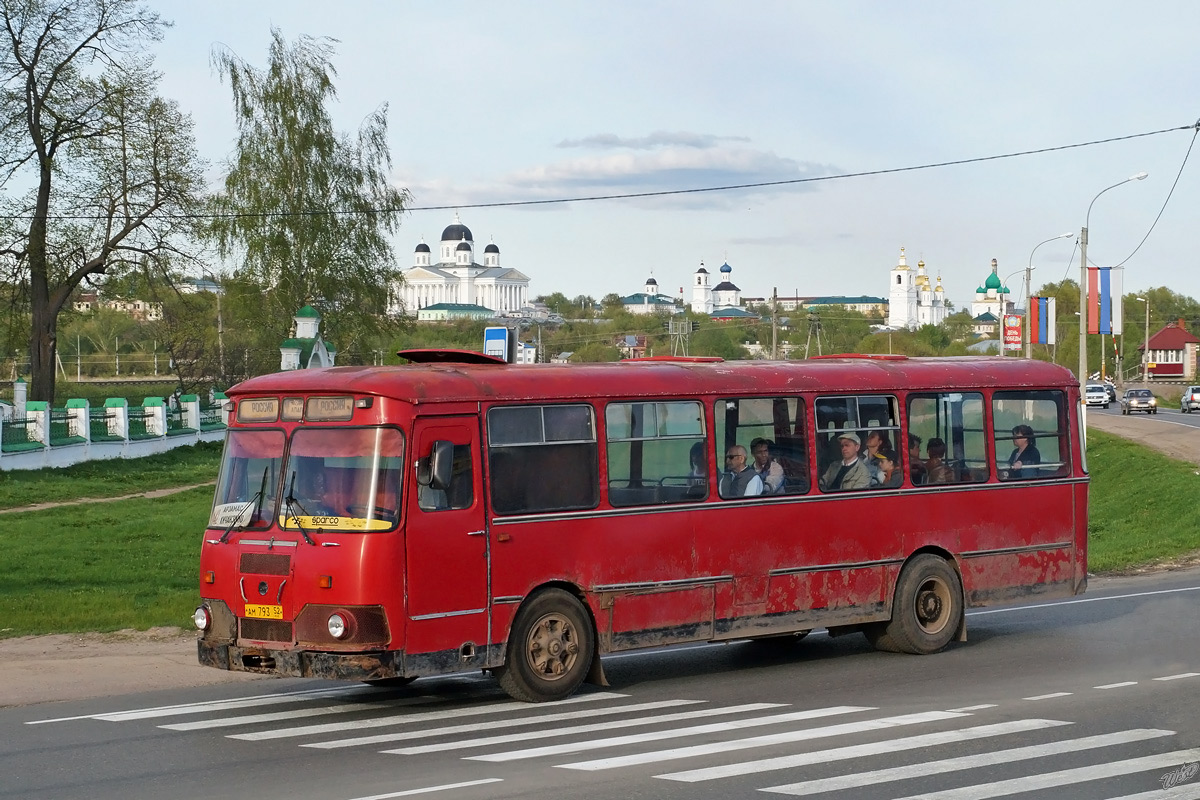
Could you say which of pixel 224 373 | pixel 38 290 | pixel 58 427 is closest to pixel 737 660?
pixel 58 427

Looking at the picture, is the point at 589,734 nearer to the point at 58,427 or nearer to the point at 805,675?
the point at 805,675

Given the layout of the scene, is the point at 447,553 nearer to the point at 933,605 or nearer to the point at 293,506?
the point at 293,506

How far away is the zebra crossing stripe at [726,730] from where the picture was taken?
29.2 ft

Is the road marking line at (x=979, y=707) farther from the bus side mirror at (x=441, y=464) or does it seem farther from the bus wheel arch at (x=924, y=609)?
the bus side mirror at (x=441, y=464)

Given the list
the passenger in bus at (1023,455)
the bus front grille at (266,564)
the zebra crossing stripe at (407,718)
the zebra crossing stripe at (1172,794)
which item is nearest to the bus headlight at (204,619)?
the bus front grille at (266,564)

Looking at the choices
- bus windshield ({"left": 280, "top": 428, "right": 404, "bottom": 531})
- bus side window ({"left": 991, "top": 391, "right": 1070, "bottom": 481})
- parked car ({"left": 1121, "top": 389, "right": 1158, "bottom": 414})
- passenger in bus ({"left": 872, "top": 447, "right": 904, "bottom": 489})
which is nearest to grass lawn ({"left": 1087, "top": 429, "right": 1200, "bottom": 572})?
bus side window ({"left": 991, "top": 391, "right": 1070, "bottom": 481})

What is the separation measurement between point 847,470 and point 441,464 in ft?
13.8

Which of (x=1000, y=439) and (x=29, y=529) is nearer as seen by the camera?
(x=1000, y=439)

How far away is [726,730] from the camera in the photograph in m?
9.65

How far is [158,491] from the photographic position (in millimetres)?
37125

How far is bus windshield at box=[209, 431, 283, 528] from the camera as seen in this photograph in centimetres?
1063

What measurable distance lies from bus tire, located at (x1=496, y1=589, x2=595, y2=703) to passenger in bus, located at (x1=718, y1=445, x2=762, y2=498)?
68.9 inches

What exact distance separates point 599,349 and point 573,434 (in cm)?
11949

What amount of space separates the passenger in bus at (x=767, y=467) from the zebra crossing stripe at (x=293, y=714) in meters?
3.31
